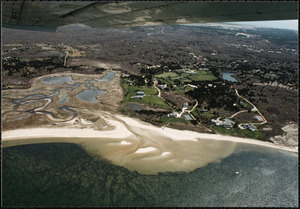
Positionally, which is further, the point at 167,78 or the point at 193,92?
the point at 167,78

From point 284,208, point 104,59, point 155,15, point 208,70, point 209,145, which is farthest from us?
point 104,59

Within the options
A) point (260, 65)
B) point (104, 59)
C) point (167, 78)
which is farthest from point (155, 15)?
point (260, 65)

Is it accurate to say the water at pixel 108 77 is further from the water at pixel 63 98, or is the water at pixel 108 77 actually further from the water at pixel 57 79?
the water at pixel 63 98

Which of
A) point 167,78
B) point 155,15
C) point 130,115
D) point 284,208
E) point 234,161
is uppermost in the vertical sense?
point 155,15

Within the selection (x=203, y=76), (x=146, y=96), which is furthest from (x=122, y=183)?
(x=203, y=76)

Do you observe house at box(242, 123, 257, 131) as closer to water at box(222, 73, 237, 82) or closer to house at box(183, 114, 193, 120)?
house at box(183, 114, 193, 120)

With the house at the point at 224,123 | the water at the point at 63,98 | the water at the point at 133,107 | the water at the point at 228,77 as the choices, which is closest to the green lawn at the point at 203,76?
the water at the point at 228,77

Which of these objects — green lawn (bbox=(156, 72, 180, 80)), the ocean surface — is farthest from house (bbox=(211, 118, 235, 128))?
green lawn (bbox=(156, 72, 180, 80))

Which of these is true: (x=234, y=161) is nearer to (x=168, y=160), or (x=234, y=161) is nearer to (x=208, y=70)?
(x=168, y=160)
